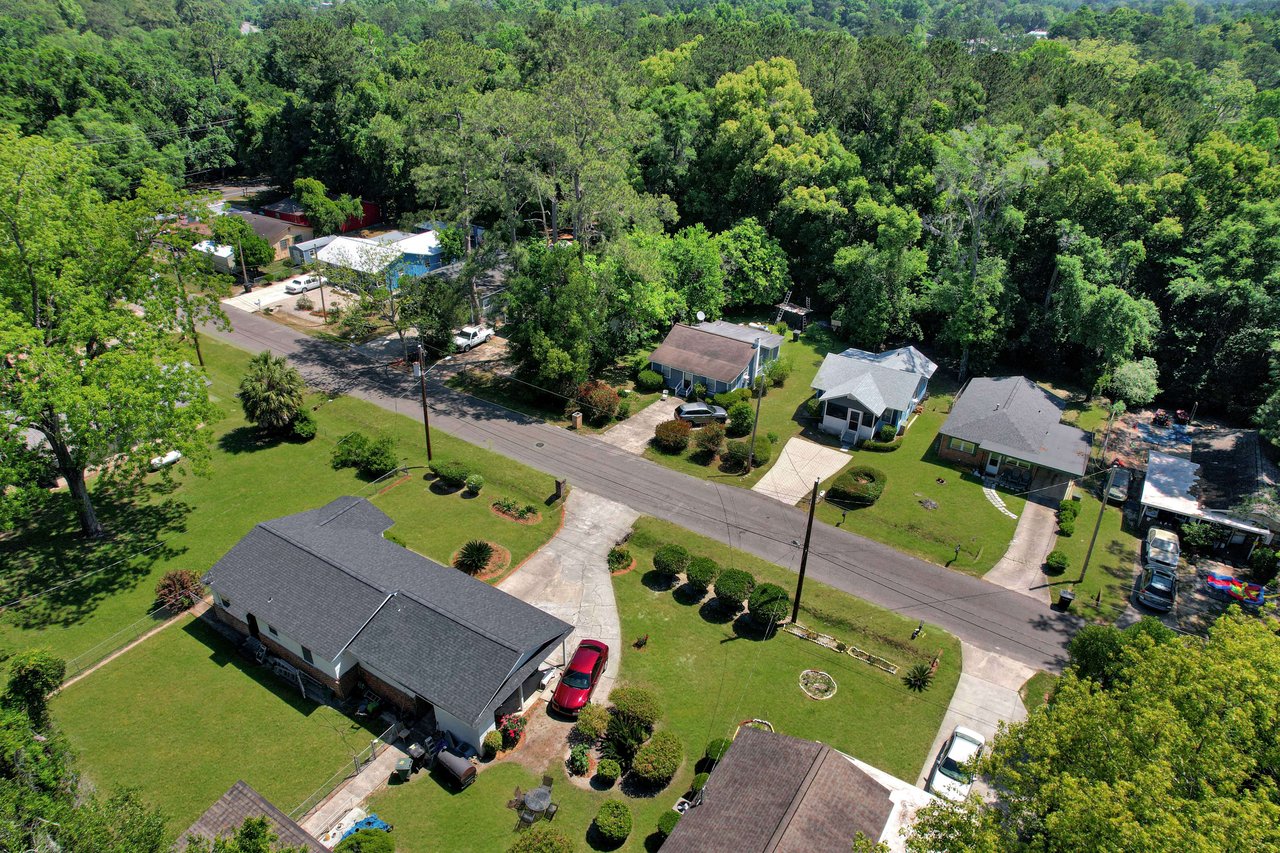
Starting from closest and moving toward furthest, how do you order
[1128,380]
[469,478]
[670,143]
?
[469,478] < [1128,380] < [670,143]

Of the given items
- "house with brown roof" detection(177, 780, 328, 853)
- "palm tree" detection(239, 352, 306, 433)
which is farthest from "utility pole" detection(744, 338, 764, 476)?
"house with brown roof" detection(177, 780, 328, 853)

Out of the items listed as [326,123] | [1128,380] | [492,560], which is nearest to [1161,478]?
[1128,380]

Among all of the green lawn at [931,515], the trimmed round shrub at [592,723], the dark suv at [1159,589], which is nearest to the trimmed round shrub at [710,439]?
the green lawn at [931,515]

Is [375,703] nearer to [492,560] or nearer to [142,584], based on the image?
[492,560]

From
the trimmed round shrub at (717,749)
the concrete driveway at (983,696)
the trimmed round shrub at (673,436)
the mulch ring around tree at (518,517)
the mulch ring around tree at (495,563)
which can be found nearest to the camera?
the trimmed round shrub at (717,749)

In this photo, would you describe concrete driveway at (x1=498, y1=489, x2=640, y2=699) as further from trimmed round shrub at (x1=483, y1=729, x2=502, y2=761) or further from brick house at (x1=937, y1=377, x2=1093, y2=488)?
brick house at (x1=937, y1=377, x2=1093, y2=488)

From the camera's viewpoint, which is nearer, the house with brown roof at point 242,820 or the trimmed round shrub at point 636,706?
the house with brown roof at point 242,820

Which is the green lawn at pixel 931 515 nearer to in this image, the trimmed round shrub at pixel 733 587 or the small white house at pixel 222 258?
the trimmed round shrub at pixel 733 587
